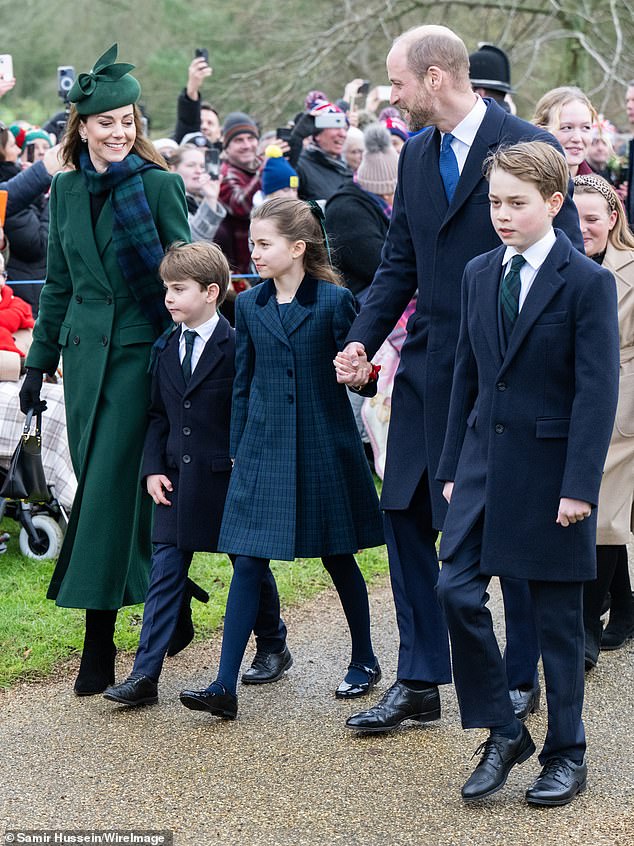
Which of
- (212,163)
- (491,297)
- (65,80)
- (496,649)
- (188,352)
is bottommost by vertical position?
(496,649)

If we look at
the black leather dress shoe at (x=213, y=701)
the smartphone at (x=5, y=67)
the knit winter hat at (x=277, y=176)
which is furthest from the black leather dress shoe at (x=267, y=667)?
the knit winter hat at (x=277, y=176)

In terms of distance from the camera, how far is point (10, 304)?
6.91 m

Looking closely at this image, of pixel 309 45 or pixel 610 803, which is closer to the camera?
pixel 610 803

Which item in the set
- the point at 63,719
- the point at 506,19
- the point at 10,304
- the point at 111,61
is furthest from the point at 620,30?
the point at 63,719

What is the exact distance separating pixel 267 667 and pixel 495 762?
53.0 inches

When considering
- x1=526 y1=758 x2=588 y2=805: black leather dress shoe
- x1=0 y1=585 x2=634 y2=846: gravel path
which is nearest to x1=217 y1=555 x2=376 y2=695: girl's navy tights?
x1=0 y1=585 x2=634 y2=846: gravel path

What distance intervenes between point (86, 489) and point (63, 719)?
2.70 ft

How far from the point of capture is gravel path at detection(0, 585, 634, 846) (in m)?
3.58

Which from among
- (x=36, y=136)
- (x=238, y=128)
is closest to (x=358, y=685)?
(x=238, y=128)

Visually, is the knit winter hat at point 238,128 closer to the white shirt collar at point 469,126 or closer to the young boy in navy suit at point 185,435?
the young boy in navy suit at point 185,435

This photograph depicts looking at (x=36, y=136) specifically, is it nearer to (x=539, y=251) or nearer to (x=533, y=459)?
(x=539, y=251)

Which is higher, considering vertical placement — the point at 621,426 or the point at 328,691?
the point at 621,426

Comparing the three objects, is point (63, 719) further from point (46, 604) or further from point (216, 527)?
point (46, 604)

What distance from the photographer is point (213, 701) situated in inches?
170
